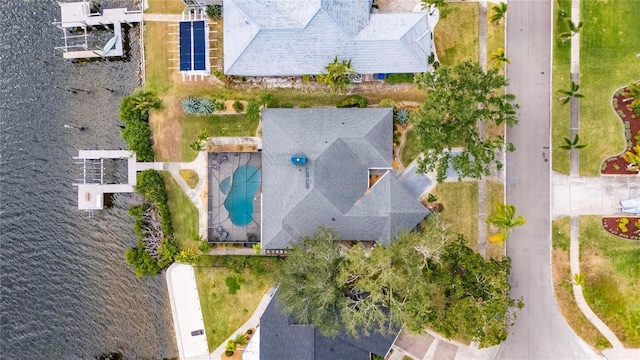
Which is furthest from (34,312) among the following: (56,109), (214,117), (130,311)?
(214,117)

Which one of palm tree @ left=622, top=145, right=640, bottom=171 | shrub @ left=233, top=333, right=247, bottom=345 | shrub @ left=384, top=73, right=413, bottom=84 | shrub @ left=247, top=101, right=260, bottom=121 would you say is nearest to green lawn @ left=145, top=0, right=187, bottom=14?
shrub @ left=247, top=101, right=260, bottom=121

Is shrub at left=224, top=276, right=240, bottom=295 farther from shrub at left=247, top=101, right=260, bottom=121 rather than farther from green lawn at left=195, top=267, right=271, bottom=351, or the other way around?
shrub at left=247, top=101, right=260, bottom=121

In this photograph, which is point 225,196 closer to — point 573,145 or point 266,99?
point 266,99

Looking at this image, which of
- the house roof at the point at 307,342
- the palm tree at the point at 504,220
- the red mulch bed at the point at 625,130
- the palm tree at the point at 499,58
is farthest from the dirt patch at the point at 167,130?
the red mulch bed at the point at 625,130

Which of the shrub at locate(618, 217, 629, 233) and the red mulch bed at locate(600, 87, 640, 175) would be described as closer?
the shrub at locate(618, 217, 629, 233)

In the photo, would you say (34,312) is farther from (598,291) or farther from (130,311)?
(598,291)

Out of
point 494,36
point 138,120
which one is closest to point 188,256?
point 138,120

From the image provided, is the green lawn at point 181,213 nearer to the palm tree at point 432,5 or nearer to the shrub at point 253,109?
the shrub at point 253,109
